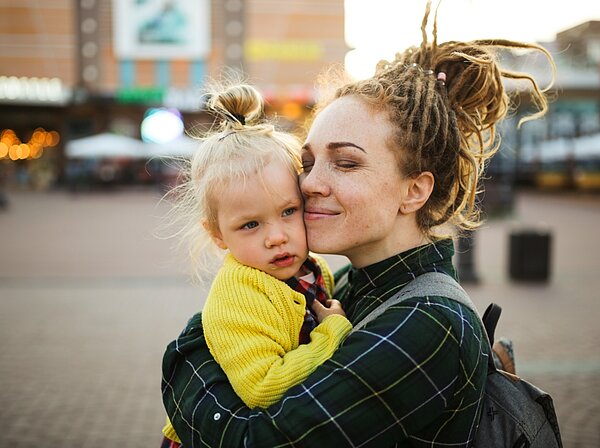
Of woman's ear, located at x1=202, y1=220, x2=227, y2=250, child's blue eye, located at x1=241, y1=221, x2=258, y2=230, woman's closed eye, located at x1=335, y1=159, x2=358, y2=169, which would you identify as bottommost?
woman's ear, located at x1=202, y1=220, x2=227, y2=250

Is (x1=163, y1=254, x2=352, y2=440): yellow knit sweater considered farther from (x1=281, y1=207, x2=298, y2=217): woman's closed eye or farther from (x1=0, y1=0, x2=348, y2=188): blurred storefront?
(x1=0, y1=0, x2=348, y2=188): blurred storefront

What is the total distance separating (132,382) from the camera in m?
5.40

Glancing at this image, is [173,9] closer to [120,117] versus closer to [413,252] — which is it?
[120,117]

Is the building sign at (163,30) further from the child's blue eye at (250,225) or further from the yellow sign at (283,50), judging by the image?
the child's blue eye at (250,225)

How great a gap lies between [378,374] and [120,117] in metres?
40.0

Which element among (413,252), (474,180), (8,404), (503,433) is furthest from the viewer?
(8,404)

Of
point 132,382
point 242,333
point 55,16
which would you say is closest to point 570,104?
point 55,16

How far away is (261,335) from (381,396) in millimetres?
372

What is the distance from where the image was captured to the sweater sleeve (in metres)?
1.61

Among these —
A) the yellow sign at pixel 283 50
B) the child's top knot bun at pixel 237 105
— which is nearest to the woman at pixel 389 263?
the child's top knot bun at pixel 237 105

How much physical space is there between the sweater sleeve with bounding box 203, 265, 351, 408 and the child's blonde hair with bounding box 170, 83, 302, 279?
0.28 metres

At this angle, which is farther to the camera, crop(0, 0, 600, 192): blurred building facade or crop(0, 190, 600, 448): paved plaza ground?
crop(0, 0, 600, 192): blurred building facade

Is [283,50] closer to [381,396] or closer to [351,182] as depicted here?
[351,182]

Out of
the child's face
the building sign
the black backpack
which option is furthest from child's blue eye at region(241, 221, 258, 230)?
the building sign
